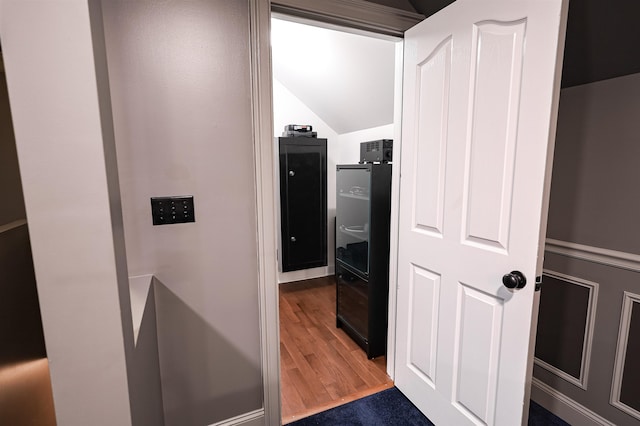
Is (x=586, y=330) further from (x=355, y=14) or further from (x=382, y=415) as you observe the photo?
(x=355, y=14)

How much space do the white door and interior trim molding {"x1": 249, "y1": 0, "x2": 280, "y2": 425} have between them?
0.72 m

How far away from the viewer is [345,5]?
4.57ft

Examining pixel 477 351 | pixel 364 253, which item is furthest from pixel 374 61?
pixel 477 351

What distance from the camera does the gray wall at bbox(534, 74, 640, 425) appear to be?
128cm

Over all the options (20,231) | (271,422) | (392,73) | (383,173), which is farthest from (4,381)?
(392,73)

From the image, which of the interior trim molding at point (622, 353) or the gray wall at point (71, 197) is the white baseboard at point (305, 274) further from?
the gray wall at point (71, 197)

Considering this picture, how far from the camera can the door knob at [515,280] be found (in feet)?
3.52

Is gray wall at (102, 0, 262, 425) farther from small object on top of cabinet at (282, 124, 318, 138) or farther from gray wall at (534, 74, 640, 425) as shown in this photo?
small object on top of cabinet at (282, 124, 318, 138)

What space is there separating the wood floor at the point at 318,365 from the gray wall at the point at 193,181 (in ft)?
1.52

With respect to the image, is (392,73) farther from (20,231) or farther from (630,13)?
(20,231)

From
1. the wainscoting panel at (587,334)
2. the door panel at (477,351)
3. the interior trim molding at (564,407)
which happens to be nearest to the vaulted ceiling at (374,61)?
the wainscoting panel at (587,334)

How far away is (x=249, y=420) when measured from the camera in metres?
1.50

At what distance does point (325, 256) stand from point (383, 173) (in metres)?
1.68

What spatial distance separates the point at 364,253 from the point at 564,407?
53.4 inches
